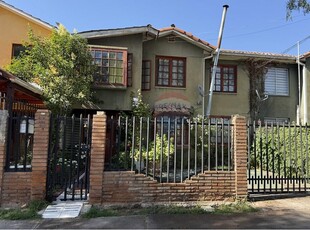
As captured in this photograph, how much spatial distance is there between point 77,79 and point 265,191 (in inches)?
307

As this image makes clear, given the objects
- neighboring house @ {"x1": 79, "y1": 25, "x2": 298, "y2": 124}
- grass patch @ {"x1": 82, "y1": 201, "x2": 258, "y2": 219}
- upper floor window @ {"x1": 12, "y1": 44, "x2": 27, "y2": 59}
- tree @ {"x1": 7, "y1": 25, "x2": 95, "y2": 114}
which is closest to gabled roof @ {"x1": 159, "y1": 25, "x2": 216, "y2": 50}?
neighboring house @ {"x1": 79, "y1": 25, "x2": 298, "y2": 124}

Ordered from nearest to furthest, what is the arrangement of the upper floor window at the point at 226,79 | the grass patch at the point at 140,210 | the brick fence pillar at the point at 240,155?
the grass patch at the point at 140,210 < the brick fence pillar at the point at 240,155 < the upper floor window at the point at 226,79

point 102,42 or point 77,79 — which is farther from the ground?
point 102,42

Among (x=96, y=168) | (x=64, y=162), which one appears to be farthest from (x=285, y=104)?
(x=64, y=162)

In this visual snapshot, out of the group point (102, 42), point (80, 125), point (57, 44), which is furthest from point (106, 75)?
point (80, 125)

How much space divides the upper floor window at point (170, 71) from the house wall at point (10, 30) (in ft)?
18.1

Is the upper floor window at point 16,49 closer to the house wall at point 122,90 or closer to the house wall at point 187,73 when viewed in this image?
the house wall at point 122,90

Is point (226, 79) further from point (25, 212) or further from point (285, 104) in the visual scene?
point (25, 212)

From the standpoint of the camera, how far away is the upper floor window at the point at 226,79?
54.6 ft

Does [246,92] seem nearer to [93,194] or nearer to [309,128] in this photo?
[309,128]

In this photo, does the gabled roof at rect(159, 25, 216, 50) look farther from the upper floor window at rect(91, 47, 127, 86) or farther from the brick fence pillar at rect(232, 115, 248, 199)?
the brick fence pillar at rect(232, 115, 248, 199)

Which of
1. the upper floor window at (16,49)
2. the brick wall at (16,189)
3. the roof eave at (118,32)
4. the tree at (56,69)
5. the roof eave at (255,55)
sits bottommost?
the brick wall at (16,189)

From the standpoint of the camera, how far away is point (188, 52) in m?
16.0

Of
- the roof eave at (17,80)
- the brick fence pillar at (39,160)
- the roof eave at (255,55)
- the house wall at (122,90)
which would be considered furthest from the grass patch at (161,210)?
the roof eave at (255,55)
